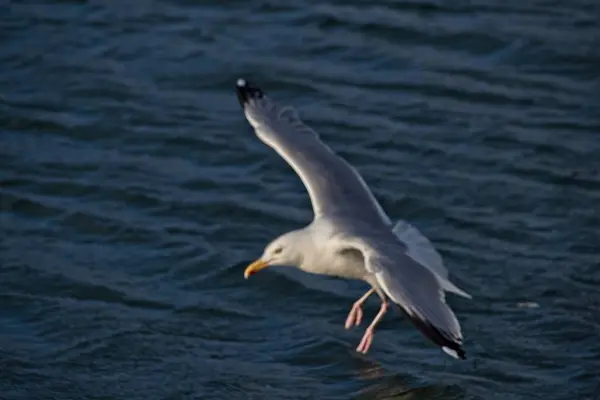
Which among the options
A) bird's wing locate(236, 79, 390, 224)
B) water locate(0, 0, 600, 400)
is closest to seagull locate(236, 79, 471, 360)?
bird's wing locate(236, 79, 390, 224)

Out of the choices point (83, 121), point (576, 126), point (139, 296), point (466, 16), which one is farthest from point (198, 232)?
point (466, 16)

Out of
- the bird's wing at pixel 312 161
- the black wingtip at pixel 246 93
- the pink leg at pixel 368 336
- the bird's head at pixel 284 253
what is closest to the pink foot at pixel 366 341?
the pink leg at pixel 368 336

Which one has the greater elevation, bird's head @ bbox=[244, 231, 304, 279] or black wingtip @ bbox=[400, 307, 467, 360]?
black wingtip @ bbox=[400, 307, 467, 360]

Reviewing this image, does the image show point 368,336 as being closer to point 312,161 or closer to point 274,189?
point 312,161

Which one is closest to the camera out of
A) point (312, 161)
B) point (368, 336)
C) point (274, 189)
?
point (368, 336)

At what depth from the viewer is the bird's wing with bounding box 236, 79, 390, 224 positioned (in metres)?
9.41

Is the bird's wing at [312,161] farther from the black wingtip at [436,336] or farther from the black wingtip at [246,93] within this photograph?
the black wingtip at [436,336]

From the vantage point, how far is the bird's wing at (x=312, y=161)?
30.9 feet

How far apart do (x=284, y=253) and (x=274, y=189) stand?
2.32m

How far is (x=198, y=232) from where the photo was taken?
35.7 feet

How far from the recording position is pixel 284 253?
9.09 m

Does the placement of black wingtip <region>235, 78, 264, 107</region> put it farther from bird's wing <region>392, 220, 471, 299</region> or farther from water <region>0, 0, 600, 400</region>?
bird's wing <region>392, 220, 471, 299</region>

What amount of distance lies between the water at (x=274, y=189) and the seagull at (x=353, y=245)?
508 millimetres

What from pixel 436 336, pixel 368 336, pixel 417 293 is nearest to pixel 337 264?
pixel 368 336
